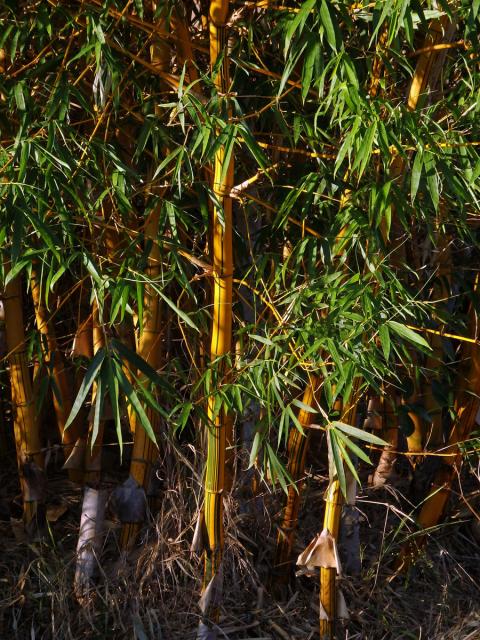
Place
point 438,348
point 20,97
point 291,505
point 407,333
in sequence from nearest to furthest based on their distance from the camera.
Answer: point 407,333 < point 20,97 < point 291,505 < point 438,348

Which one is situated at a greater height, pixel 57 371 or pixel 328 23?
pixel 328 23

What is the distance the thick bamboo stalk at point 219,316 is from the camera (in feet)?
6.91

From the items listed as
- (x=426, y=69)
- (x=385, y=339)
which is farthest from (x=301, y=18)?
(x=385, y=339)

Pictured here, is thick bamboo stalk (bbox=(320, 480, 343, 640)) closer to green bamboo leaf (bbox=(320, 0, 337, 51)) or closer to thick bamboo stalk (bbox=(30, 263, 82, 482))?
thick bamboo stalk (bbox=(30, 263, 82, 482))

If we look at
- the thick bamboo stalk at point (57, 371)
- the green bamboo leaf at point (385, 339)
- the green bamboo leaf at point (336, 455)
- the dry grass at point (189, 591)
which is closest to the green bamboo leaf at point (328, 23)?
the green bamboo leaf at point (385, 339)

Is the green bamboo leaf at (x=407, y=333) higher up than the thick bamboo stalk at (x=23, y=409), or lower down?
higher up

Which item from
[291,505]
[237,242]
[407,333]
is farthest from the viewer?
[291,505]

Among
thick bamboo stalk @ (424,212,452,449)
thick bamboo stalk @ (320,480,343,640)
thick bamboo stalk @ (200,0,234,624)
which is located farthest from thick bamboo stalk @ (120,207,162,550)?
thick bamboo stalk @ (424,212,452,449)

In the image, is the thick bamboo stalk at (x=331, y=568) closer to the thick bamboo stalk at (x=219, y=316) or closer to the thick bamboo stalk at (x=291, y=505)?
the thick bamboo stalk at (x=291, y=505)

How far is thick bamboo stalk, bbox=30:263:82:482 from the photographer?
258 cm

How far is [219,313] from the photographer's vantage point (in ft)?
7.39

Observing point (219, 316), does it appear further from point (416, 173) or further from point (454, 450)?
point (454, 450)

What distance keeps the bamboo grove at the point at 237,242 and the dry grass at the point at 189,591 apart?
2.2 inches

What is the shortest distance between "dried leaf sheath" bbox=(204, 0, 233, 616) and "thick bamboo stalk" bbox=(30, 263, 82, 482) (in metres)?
0.51
